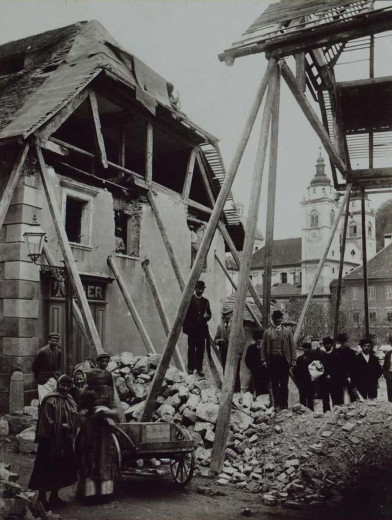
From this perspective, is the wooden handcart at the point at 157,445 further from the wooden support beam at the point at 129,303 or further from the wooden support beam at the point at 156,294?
the wooden support beam at the point at 156,294

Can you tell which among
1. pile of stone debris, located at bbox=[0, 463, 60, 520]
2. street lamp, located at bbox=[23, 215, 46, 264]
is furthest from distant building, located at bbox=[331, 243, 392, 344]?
pile of stone debris, located at bbox=[0, 463, 60, 520]

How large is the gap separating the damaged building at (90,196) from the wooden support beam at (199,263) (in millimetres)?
2301

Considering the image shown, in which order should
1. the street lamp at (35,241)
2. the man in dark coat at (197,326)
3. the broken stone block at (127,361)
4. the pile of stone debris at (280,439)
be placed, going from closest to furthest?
the pile of stone debris at (280,439), the street lamp at (35,241), the broken stone block at (127,361), the man in dark coat at (197,326)

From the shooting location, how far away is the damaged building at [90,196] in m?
9.95

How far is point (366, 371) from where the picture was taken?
926 centimetres

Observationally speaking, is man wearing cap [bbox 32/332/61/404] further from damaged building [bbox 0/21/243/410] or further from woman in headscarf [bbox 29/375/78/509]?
woman in headscarf [bbox 29/375/78/509]

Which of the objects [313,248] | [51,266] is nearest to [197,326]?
[51,266]

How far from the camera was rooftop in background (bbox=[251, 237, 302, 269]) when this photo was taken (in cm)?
8044

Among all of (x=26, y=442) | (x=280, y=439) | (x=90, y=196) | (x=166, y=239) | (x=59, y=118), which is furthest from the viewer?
(x=166, y=239)

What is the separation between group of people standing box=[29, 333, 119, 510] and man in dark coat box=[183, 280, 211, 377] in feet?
14.1

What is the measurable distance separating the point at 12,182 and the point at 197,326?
14.6ft

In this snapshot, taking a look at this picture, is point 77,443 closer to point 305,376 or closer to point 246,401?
point 246,401

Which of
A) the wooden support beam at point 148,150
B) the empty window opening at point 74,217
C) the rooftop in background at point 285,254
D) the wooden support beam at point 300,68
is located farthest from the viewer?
the rooftop in background at point 285,254

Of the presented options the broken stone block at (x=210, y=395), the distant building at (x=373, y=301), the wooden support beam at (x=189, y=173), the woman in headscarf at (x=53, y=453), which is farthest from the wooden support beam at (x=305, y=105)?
the distant building at (x=373, y=301)
